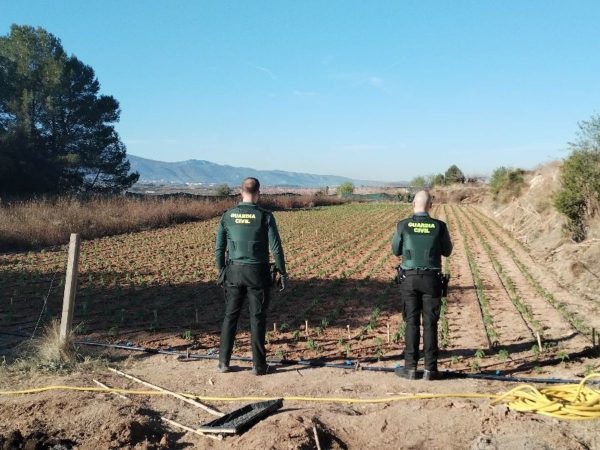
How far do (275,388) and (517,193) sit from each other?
29.6 meters

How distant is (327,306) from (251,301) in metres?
4.11

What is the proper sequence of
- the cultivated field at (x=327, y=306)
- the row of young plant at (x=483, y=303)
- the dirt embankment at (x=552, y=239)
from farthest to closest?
1. the dirt embankment at (x=552, y=239)
2. the row of young plant at (x=483, y=303)
3. the cultivated field at (x=327, y=306)

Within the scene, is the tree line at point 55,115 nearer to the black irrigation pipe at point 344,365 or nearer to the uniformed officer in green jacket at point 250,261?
the black irrigation pipe at point 344,365

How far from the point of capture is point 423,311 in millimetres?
5332

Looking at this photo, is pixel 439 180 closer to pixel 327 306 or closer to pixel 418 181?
pixel 418 181

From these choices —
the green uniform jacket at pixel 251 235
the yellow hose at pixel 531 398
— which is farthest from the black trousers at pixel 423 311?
the green uniform jacket at pixel 251 235

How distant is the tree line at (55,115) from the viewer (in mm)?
30766

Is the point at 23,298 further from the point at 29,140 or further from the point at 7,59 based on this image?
the point at 7,59

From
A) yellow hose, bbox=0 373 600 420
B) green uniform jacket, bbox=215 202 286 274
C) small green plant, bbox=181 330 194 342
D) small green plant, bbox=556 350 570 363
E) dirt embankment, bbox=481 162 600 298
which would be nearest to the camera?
yellow hose, bbox=0 373 600 420

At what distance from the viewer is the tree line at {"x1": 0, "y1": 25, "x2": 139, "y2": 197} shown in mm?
30766

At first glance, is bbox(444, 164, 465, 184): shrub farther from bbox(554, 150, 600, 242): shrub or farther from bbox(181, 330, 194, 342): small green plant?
bbox(181, 330, 194, 342): small green plant

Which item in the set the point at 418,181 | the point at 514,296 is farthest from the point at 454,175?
the point at 514,296

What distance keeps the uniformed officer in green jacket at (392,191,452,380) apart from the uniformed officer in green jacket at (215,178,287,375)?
1286 millimetres

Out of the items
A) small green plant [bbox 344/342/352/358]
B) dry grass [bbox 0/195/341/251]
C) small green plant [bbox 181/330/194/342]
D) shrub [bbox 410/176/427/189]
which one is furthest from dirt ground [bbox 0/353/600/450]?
shrub [bbox 410/176/427/189]
